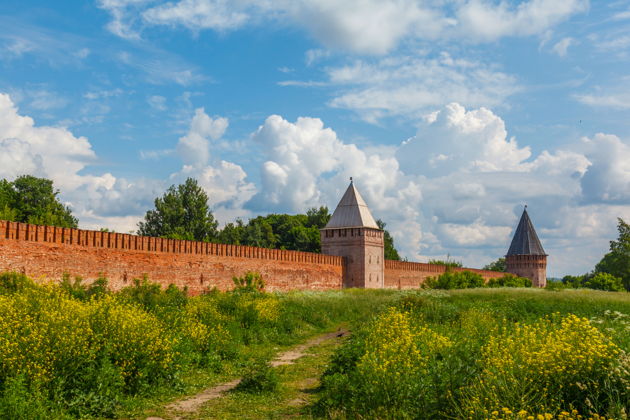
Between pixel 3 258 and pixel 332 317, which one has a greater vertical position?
pixel 3 258

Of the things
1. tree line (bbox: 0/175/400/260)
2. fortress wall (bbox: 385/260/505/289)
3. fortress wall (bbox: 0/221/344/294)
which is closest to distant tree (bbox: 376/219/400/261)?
tree line (bbox: 0/175/400/260)

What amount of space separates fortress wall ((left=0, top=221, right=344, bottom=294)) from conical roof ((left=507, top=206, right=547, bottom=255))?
99.4ft

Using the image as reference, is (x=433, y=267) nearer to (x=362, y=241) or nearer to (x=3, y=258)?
(x=362, y=241)

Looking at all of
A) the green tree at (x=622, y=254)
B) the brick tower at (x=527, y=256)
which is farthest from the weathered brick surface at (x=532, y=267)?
the green tree at (x=622, y=254)

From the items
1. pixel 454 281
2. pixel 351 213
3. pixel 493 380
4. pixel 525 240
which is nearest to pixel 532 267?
pixel 525 240

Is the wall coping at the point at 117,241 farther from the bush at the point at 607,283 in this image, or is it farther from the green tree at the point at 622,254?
the green tree at the point at 622,254

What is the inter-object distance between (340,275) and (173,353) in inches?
892

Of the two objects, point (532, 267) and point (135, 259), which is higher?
point (532, 267)

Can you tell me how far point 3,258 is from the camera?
46.1 feet

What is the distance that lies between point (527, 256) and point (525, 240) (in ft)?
5.27

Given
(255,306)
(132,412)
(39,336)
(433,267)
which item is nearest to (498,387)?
(132,412)

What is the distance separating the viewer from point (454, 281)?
33438 mm

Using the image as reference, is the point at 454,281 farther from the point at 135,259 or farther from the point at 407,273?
the point at 135,259

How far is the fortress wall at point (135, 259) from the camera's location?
14.7 m
